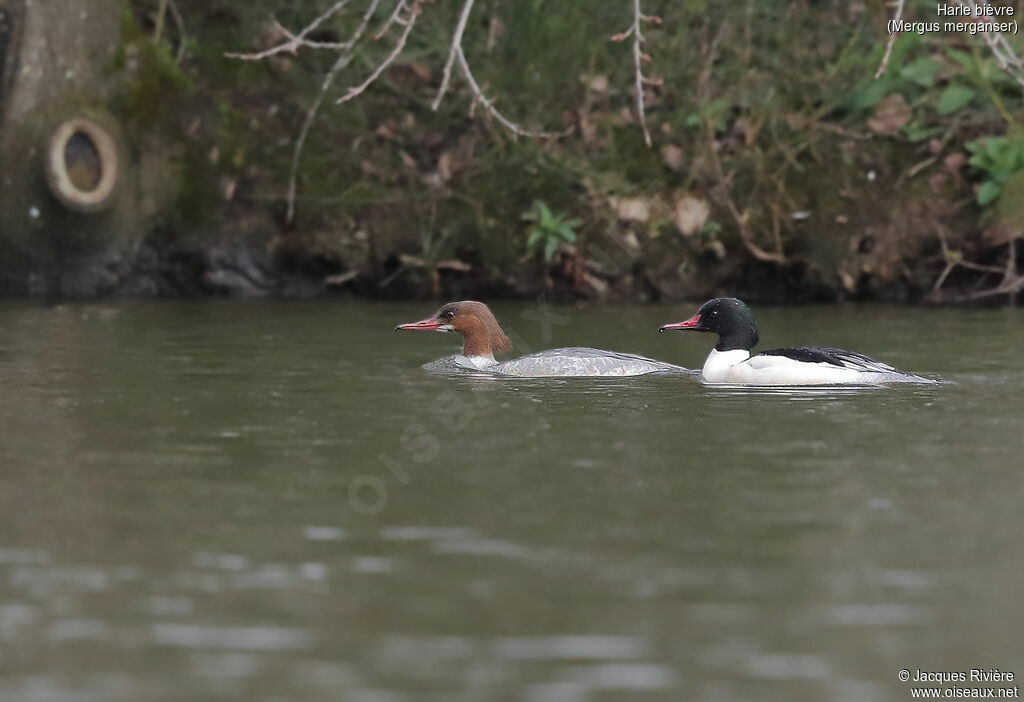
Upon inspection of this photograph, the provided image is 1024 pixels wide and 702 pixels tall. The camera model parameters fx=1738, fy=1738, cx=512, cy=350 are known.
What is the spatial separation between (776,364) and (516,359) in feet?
6.79

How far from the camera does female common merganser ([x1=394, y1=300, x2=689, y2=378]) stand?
1175 centimetres

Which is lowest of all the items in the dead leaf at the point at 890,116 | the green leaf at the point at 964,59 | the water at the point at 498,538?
the water at the point at 498,538

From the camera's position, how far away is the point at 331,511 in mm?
6746

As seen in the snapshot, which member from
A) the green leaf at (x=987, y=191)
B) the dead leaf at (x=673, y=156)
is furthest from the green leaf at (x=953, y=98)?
the dead leaf at (x=673, y=156)

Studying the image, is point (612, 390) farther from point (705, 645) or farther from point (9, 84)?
point (9, 84)

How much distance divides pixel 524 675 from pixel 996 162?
43.9 ft

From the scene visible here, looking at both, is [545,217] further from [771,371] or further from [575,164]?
[771,371]

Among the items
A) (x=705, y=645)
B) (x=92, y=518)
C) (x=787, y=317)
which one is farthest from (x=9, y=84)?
(x=705, y=645)

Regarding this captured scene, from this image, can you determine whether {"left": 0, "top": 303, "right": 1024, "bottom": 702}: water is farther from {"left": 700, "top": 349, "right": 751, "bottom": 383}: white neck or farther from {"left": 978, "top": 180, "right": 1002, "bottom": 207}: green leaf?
{"left": 978, "top": 180, "right": 1002, "bottom": 207}: green leaf

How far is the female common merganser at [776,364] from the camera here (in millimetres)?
10984

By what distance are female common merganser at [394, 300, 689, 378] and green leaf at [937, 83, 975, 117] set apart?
6.10 meters

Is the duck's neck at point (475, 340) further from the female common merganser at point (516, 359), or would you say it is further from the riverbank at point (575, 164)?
the riverbank at point (575, 164)

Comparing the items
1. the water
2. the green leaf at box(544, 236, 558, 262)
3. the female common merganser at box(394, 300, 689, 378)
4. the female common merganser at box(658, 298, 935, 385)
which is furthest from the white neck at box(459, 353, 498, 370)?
the green leaf at box(544, 236, 558, 262)

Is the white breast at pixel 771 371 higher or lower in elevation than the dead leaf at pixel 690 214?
lower
